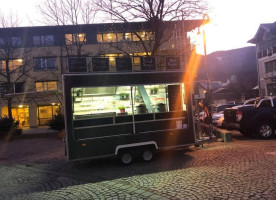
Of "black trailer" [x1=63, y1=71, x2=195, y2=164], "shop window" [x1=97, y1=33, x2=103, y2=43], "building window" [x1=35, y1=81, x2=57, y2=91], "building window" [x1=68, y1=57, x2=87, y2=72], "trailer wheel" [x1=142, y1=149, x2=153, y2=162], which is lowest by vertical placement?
"trailer wheel" [x1=142, y1=149, x2=153, y2=162]

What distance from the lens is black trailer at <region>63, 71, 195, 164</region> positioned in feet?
24.1

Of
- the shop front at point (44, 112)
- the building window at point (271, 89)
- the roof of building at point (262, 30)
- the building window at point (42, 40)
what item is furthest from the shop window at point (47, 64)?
the building window at point (271, 89)

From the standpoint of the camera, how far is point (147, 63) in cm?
851

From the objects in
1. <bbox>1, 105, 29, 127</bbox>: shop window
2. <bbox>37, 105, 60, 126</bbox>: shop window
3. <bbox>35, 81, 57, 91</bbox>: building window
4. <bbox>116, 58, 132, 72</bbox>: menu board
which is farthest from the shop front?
<bbox>116, 58, 132, 72</bbox>: menu board

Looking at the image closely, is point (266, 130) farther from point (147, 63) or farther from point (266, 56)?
point (266, 56)

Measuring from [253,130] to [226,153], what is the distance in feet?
10.9

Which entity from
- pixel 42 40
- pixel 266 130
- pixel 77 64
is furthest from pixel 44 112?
pixel 266 130

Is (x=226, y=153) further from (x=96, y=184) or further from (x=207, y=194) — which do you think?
(x=96, y=184)

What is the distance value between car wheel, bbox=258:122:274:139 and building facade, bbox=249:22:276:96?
33876 mm

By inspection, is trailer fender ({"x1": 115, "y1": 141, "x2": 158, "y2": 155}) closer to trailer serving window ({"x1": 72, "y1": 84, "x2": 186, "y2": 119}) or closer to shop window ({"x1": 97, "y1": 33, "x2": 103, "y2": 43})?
trailer serving window ({"x1": 72, "y1": 84, "x2": 186, "y2": 119})

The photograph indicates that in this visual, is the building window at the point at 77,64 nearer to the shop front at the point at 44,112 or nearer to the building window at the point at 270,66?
the shop front at the point at 44,112

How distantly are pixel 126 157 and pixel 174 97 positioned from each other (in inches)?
92.4

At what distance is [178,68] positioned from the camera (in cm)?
872

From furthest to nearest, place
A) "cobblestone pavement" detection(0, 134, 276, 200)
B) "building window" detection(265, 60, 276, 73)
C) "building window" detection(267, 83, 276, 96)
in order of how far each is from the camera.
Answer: "building window" detection(267, 83, 276, 96) → "building window" detection(265, 60, 276, 73) → "cobblestone pavement" detection(0, 134, 276, 200)
